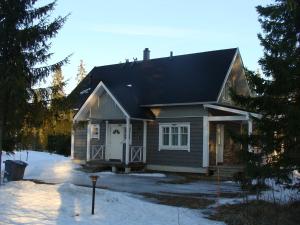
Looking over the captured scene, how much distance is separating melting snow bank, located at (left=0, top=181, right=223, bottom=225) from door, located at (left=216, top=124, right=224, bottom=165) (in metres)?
12.8

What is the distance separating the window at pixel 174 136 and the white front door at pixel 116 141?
255 cm

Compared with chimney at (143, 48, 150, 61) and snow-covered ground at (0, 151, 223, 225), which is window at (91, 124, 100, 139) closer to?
chimney at (143, 48, 150, 61)

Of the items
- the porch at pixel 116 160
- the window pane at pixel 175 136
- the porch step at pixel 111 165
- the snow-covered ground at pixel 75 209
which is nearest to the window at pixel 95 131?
the porch at pixel 116 160

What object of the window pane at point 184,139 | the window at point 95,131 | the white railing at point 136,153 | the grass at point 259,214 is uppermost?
the window at point 95,131

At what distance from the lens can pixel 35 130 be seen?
16.9 m

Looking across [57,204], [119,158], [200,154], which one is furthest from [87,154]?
[57,204]

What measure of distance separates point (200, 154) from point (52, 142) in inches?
719

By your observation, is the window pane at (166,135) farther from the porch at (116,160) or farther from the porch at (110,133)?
the porch at (116,160)

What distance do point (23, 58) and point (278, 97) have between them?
762 centimetres

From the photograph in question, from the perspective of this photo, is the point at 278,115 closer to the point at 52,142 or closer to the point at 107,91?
the point at 107,91

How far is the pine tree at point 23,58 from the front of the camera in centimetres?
1480

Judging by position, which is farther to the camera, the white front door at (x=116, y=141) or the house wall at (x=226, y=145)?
the white front door at (x=116, y=141)

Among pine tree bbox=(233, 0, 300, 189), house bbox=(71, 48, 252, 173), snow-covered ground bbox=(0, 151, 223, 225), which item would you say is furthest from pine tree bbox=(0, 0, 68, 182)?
house bbox=(71, 48, 252, 173)

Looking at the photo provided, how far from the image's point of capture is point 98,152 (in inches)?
1117
